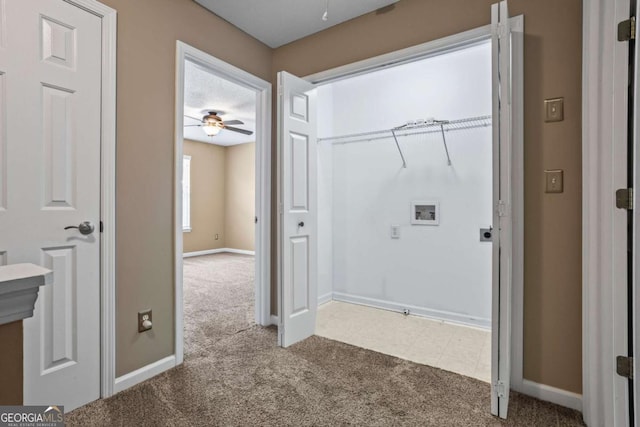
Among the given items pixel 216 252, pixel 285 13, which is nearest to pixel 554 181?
pixel 285 13

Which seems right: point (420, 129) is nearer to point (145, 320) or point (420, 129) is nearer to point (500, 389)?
point (500, 389)

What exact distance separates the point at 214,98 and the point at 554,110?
395cm

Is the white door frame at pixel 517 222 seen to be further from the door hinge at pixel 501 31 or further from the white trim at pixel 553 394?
the door hinge at pixel 501 31

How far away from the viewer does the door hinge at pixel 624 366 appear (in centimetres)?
131

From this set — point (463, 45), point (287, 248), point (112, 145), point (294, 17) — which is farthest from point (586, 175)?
point (112, 145)

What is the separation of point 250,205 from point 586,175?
6.44m

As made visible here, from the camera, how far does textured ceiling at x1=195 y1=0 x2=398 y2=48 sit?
231 centimetres

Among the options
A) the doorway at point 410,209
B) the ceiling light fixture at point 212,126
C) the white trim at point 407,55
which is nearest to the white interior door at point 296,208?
the white trim at point 407,55

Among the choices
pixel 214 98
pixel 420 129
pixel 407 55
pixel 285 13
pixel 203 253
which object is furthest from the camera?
pixel 203 253

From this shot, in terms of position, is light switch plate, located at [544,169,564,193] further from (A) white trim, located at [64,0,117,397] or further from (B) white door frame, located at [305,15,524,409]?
(A) white trim, located at [64,0,117,397]

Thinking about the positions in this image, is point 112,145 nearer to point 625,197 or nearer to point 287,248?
point 287,248

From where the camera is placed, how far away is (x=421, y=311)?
327 cm

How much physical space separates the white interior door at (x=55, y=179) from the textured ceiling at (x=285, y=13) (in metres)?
0.96

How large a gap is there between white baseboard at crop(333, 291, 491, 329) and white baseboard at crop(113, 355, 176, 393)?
2.04 metres
